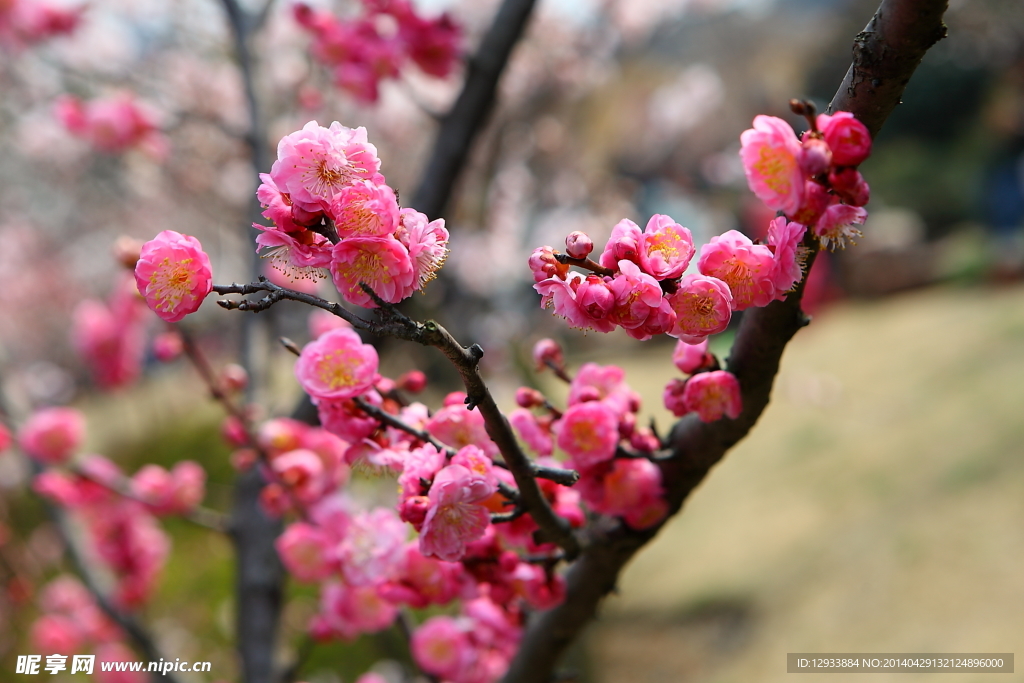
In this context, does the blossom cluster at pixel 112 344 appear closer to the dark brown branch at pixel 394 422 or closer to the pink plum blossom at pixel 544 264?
the dark brown branch at pixel 394 422

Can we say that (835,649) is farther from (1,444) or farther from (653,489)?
(1,444)

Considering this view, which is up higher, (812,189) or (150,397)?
(812,189)

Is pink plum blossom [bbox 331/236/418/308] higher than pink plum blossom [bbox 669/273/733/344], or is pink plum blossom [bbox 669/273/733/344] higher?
pink plum blossom [bbox 669/273/733/344]

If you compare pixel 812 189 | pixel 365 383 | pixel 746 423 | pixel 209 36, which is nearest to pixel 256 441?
pixel 365 383

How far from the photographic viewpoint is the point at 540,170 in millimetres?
5523

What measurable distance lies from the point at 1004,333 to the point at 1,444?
3.44m

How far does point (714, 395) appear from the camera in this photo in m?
0.58

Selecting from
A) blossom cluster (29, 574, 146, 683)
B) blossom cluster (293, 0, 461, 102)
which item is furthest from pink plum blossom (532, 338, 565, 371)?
blossom cluster (29, 574, 146, 683)

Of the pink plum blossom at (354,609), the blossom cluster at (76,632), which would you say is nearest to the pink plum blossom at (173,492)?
the pink plum blossom at (354,609)

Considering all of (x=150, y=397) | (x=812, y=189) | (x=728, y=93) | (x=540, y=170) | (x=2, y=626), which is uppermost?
(x=812, y=189)

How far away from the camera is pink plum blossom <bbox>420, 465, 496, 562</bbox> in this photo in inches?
19.7

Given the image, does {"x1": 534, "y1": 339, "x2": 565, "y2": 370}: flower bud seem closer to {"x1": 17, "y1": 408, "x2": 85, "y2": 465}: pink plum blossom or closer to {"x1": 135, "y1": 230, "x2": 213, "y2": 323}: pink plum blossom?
{"x1": 135, "y1": 230, "x2": 213, "y2": 323}: pink plum blossom

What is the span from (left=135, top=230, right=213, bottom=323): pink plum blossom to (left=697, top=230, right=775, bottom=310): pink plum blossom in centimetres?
33

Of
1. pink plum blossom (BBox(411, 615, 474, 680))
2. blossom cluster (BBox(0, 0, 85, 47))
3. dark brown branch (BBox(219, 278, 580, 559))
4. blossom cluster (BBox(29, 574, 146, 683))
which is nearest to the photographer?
dark brown branch (BBox(219, 278, 580, 559))
